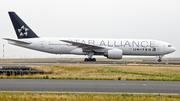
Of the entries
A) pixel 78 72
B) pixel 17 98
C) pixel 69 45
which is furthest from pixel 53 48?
pixel 17 98

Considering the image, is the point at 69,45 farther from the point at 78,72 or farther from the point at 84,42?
the point at 78,72

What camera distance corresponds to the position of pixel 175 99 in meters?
8.57

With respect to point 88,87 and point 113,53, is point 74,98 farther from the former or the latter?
point 113,53

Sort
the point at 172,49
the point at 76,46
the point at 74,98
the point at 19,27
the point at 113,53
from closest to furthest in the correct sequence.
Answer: the point at 74,98 → the point at 113,53 → the point at 76,46 → the point at 19,27 → the point at 172,49

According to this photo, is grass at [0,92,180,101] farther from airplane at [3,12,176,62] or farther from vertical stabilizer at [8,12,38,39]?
vertical stabilizer at [8,12,38,39]

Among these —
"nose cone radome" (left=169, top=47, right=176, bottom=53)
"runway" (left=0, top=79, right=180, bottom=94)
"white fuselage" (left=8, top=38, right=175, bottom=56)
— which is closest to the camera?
"runway" (left=0, top=79, right=180, bottom=94)

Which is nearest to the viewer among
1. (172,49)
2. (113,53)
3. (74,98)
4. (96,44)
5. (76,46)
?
(74,98)

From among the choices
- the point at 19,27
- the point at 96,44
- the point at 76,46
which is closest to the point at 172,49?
the point at 96,44

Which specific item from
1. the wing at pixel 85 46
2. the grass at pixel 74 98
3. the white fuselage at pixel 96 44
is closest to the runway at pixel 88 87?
the grass at pixel 74 98

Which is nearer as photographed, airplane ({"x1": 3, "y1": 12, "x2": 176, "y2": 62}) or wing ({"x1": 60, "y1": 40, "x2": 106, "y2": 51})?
wing ({"x1": 60, "y1": 40, "x2": 106, "y2": 51})

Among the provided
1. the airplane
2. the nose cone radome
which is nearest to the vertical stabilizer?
the airplane

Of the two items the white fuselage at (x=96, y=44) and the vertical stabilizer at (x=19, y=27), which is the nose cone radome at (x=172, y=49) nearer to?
the white fuselage at (x=96, y=44)

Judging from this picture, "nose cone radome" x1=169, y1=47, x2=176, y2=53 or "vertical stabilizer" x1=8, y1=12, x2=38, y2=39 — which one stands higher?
"vertical stabilizer" x1=8, y1=12, x2=38, y2=39

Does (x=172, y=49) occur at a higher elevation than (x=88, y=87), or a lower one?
higher
